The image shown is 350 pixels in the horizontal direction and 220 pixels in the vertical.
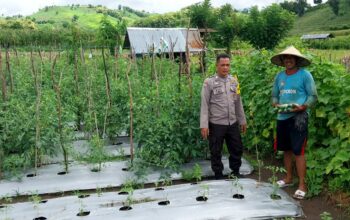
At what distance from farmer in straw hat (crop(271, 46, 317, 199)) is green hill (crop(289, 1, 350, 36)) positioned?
5943 cm

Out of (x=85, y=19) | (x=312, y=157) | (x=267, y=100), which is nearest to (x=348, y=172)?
(x=312, y=157)

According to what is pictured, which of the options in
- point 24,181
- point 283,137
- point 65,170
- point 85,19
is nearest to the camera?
point 283,137

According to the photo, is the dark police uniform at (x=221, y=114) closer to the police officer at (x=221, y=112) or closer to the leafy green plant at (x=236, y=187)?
the police officer at (x=221, y=112)

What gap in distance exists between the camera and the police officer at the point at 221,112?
4.66m

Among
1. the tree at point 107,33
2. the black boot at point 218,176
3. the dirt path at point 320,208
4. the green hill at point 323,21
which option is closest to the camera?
the dirt path at point 320,208

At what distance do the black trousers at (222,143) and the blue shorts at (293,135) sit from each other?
590 mm

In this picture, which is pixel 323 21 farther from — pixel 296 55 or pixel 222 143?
pixel 296 55

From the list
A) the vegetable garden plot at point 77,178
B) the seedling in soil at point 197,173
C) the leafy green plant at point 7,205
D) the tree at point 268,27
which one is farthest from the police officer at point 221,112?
the tree at point 268,27

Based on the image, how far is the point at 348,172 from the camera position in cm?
392

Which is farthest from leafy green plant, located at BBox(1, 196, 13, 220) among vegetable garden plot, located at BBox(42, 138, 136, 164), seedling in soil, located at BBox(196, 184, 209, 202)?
seedling in soil, located at BBox(196, 184, 209, 202)

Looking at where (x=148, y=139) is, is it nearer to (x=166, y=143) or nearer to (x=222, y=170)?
(x=166, y=143)

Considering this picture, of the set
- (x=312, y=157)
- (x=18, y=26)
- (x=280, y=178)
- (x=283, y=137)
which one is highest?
(x=18, y=26)

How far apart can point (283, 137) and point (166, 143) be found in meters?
1.47

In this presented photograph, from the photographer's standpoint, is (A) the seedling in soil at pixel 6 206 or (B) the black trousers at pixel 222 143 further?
(B) the black trousers at pixel 222 143
